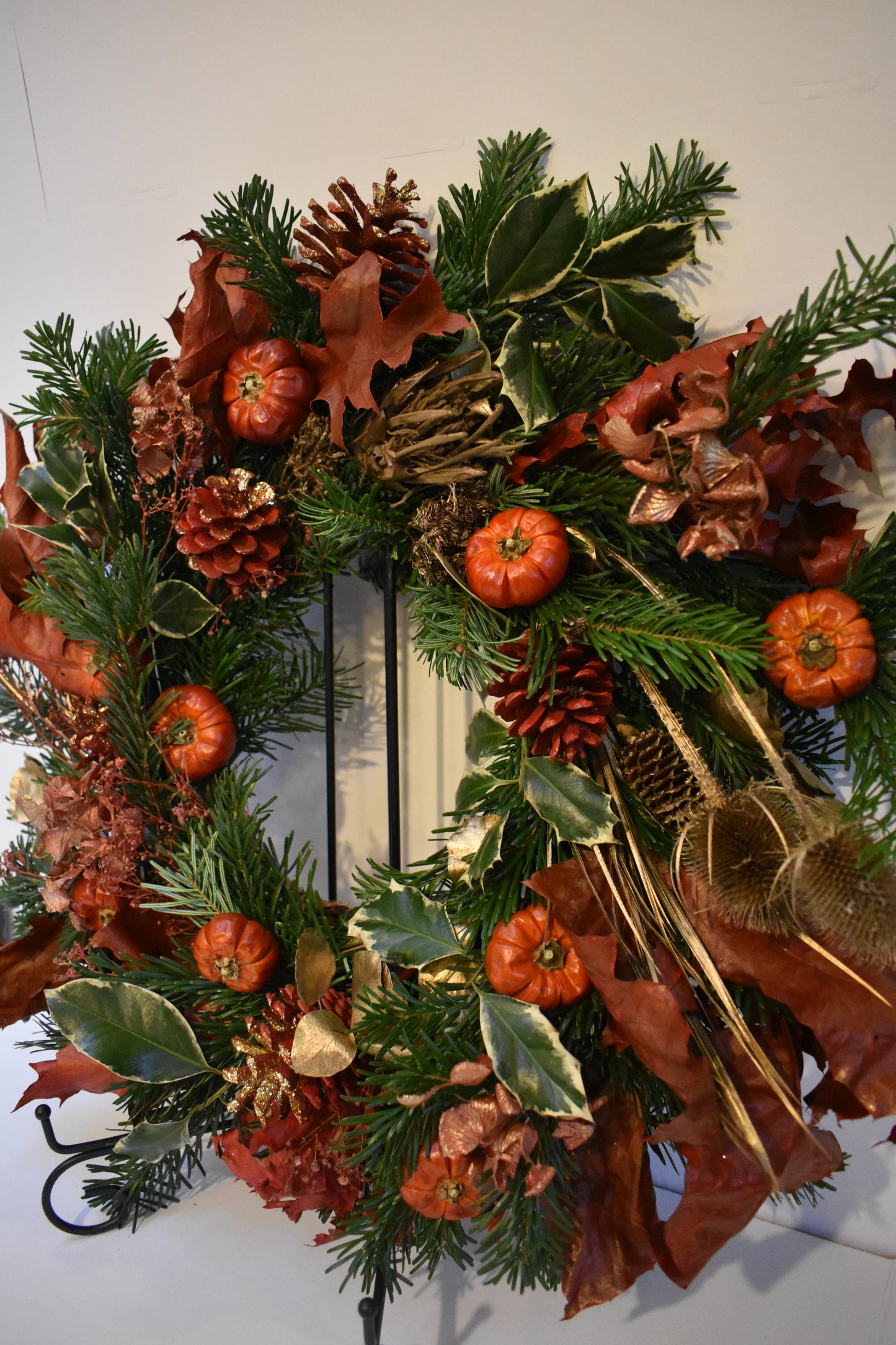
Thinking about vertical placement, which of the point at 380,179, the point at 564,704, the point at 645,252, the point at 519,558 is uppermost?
the point at 380,179

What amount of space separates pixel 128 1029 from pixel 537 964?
32 cm

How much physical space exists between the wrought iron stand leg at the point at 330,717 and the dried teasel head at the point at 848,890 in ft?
1.48

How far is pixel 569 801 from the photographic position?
0.54m

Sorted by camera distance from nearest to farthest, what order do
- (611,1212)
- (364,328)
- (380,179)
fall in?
(611,1212)
(364,328)
(380,179)

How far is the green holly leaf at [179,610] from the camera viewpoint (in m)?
0.67

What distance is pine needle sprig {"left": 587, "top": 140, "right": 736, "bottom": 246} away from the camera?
634 millimetres

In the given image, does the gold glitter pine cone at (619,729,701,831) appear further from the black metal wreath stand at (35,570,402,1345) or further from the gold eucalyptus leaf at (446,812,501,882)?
the black metal wreath stand at (35,570,402,1345)

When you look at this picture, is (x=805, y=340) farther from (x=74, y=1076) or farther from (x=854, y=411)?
(x=74, y=1076)

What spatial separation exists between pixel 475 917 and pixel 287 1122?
0.67 feet

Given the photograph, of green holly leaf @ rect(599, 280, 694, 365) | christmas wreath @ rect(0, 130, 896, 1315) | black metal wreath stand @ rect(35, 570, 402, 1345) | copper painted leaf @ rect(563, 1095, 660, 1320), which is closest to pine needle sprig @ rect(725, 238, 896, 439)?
christmas wreath @ rect(0, 130, 896, 1315)

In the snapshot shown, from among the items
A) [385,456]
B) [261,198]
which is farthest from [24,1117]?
[261,198]

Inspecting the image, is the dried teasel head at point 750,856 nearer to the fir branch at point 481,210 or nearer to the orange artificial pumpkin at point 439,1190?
the orange artificial pumpkin at point 439,1190

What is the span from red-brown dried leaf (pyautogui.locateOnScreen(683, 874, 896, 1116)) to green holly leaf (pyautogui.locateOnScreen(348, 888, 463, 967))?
0.20 metres

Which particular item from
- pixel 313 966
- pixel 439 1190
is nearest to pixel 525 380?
pixel 313 966
